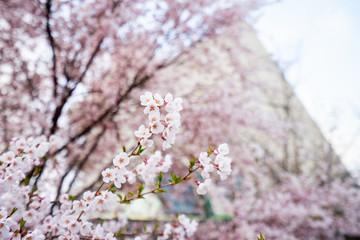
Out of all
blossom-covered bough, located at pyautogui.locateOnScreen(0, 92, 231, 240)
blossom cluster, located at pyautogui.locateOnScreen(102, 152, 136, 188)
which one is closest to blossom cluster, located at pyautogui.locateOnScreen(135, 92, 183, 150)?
blossom-covered bough, located at pyautogui.locateOnScreen(0, 92, 231, 240)

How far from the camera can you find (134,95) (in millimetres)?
5062

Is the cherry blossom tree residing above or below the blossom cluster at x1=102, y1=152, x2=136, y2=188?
below

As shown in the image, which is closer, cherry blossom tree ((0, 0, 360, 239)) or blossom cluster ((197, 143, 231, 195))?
blossom cluster ((197, 143, 231, 195))

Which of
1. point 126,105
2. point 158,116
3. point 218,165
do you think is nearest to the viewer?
point 158,116

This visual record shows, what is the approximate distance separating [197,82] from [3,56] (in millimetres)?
4506

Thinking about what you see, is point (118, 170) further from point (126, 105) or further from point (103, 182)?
point (126, 105)

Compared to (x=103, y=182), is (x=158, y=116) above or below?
above

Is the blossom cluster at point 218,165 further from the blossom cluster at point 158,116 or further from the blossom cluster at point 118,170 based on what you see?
the blossom cluster at point 118,170

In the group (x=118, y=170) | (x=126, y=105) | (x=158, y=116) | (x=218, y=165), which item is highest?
(x=158, y=116)

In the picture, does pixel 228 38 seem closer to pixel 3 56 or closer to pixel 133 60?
pixel 133 60

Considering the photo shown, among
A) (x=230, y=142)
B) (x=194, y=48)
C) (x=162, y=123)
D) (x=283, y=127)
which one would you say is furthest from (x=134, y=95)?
(x=283, y=127)

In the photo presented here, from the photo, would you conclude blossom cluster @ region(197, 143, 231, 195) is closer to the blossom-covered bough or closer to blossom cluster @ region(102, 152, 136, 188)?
the blossom-covered bough

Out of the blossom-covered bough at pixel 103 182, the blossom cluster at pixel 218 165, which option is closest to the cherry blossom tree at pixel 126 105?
the blossom-covered bough at pixel 103 182

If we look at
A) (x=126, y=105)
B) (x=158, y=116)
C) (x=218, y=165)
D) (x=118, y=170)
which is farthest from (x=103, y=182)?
(x=126, y=105)
